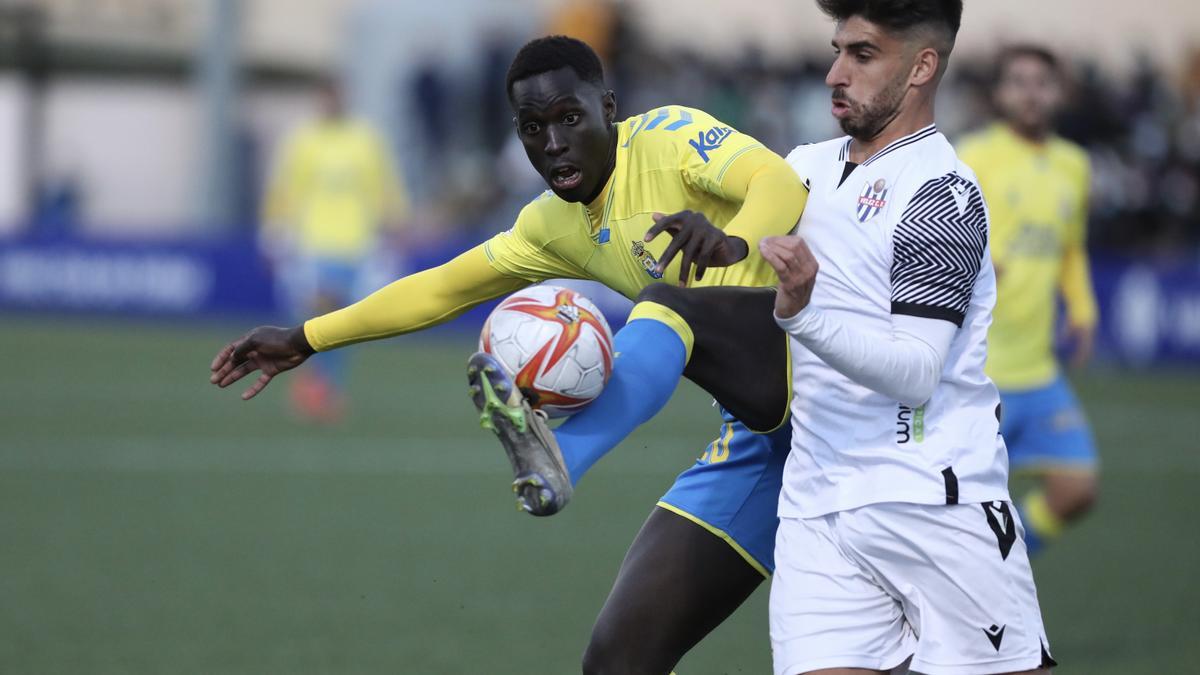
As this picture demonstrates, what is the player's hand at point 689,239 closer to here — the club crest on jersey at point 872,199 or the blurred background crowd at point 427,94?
the club crest on jersey at point 872,199

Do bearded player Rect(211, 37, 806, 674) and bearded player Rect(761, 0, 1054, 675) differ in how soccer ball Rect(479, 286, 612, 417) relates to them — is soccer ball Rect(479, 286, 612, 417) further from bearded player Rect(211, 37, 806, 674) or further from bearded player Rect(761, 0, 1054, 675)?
bearded player Rect(761, 0, 1054, 675)

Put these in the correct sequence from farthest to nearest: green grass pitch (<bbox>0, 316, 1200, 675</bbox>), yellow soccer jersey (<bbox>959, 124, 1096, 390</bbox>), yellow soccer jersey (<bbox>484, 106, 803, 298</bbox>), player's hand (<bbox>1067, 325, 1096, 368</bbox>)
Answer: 1. player's hand (<bbox>1067, 325, 1096, 368</bbox>)
2. yellow soccer jersey (<bbox>959, 124, 1096, 390</bbox>)
3. green grass pitch (<bbox>0, 316, 1200, 675</bbox>)
4. yellow soccer jersey (<bbox>484, 106, 803, 298</bbox>)

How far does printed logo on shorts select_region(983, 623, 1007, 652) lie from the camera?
387 centimetres

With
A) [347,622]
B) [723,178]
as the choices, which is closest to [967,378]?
[723,178]

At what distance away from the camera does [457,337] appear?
20.7 m

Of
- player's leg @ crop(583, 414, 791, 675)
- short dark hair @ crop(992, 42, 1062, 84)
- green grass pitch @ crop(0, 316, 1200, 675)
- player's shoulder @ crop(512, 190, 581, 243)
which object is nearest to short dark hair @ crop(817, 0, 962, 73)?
player's shoulder @ crop(512, 190, 581, 243)

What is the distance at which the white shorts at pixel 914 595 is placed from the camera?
3879 mm

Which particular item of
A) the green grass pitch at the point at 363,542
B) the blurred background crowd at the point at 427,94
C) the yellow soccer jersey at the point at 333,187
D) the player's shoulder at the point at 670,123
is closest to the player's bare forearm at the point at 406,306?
the player's shoulder at the point at 670,123

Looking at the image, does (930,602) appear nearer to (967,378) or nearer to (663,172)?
(967,378)

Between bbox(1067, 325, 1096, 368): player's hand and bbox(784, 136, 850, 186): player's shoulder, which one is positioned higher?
bbox(784, 136, 850, 186): player's shoulder

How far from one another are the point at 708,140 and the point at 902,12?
0.70m

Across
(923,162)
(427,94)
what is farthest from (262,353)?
(427,94)

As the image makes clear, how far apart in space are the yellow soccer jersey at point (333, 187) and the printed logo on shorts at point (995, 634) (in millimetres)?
11372

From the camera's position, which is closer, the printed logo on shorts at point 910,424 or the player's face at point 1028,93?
the printed logo on shorts at point 910,424
